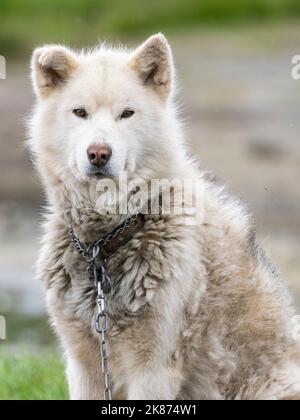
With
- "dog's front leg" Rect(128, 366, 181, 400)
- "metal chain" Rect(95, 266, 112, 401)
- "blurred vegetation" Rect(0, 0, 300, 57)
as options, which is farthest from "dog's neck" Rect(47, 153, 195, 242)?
"blurred vegetation" Rect(0, 0, 300, 57)

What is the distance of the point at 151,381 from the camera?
627cm

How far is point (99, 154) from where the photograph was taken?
20.1 feet

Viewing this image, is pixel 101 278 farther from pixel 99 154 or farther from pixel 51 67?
pixel 51 67

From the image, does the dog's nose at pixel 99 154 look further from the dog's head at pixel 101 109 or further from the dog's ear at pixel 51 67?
the dog's ear at pixel 51 67

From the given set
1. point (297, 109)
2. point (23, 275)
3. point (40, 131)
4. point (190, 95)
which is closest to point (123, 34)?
point (190, 95)

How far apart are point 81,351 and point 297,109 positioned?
41.2 feet

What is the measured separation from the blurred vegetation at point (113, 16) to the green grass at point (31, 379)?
49.7 feet

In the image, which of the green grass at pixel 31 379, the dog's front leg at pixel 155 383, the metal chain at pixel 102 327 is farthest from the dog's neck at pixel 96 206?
the green grass at pixel 31 379

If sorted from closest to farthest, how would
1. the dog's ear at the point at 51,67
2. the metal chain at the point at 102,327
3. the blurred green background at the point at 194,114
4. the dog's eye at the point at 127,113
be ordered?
the metal chain at the point at 102,327 < the dog's eye at the point at 127,113 < the dog's ear at the point at 51,67 < the blurred green background at the point at 194,114

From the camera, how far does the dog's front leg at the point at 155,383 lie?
6.26 metres

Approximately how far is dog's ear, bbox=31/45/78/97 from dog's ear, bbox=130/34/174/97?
35 centimetres

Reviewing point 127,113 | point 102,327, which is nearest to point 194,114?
point 127,113

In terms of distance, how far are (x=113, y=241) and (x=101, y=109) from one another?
0.72m

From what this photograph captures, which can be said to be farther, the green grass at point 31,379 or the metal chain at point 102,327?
the green grass at point 31,379
